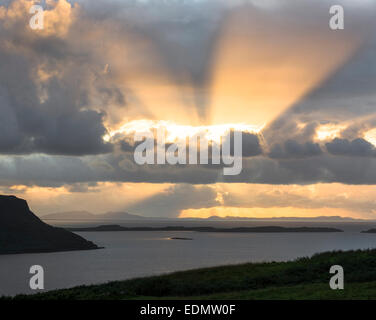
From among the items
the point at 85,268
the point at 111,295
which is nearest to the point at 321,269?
the point at 111,295

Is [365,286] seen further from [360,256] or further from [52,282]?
[52,282]

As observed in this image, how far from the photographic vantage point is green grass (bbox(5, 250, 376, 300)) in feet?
106

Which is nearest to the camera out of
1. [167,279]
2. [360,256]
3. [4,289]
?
[167,279]

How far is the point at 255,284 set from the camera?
4006cm

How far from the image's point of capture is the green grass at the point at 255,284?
32344 millimetres

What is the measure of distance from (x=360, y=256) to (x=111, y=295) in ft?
85.8

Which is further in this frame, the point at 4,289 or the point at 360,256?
→ the point at 4,289
